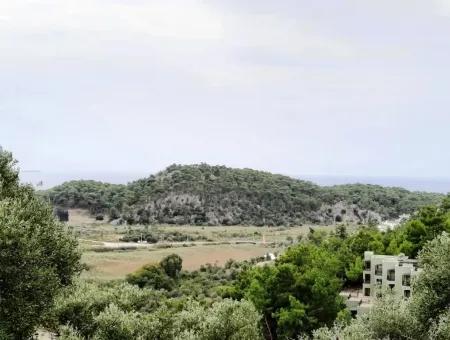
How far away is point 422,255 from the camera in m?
30.6

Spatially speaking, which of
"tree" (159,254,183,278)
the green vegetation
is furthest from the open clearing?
the green vegetation

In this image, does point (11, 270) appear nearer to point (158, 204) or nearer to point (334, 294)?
point (334, 294)

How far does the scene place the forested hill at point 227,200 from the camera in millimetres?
136625

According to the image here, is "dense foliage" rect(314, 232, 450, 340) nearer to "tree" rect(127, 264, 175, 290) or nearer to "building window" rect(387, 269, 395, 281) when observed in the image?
"building window" rect(387, 269, 395, 281)

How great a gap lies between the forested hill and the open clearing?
37.3 metres

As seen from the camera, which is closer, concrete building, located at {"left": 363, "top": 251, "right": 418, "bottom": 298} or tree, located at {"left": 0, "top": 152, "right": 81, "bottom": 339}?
tree, located at {"left": 0, "top": 152, "right": 81, "bottom": 339}

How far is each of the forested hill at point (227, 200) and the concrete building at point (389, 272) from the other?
86.6 m

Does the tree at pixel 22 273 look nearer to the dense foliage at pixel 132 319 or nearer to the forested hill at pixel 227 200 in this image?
the dense foliage at pixel 132 319

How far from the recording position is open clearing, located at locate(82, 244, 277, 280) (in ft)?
252

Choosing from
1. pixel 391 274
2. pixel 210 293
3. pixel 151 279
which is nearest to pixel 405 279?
pixel 391 274

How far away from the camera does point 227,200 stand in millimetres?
139750

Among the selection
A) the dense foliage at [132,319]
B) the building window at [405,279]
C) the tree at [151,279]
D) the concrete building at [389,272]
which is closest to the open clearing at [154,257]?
the tree at [151,279]

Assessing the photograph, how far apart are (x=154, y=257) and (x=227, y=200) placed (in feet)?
176

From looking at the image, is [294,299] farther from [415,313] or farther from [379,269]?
[415,313]
